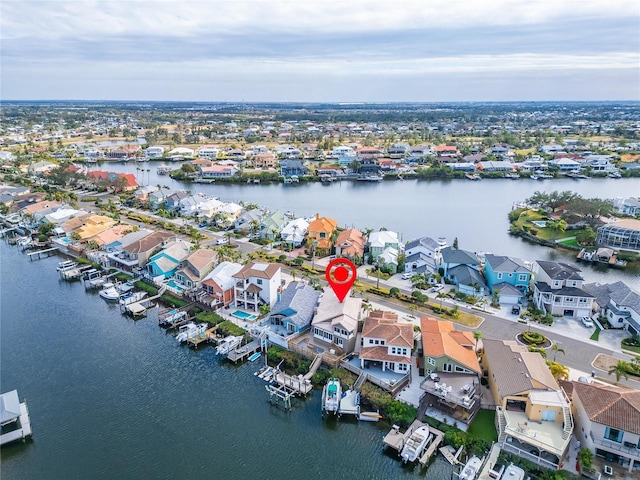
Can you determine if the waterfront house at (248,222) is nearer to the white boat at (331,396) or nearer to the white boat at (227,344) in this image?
the white boat at (227,344)

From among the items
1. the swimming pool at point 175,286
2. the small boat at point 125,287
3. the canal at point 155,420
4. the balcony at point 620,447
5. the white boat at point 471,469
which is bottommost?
the canal at point 155,420

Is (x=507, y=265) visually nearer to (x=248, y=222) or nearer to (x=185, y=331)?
(x=185, y=331)

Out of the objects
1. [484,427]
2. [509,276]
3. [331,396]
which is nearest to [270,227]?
[509,276]

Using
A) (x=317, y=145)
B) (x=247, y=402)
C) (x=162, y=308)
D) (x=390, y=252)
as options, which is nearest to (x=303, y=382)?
(x=247, y=402)

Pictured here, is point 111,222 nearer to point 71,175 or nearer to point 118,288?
point 118,288

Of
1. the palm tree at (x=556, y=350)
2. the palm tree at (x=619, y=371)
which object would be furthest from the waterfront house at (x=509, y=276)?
the palm tree at (x=619, y=371)

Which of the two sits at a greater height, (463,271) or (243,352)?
(463,271)

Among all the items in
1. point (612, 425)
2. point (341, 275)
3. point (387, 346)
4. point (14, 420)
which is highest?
point (612, 425)
